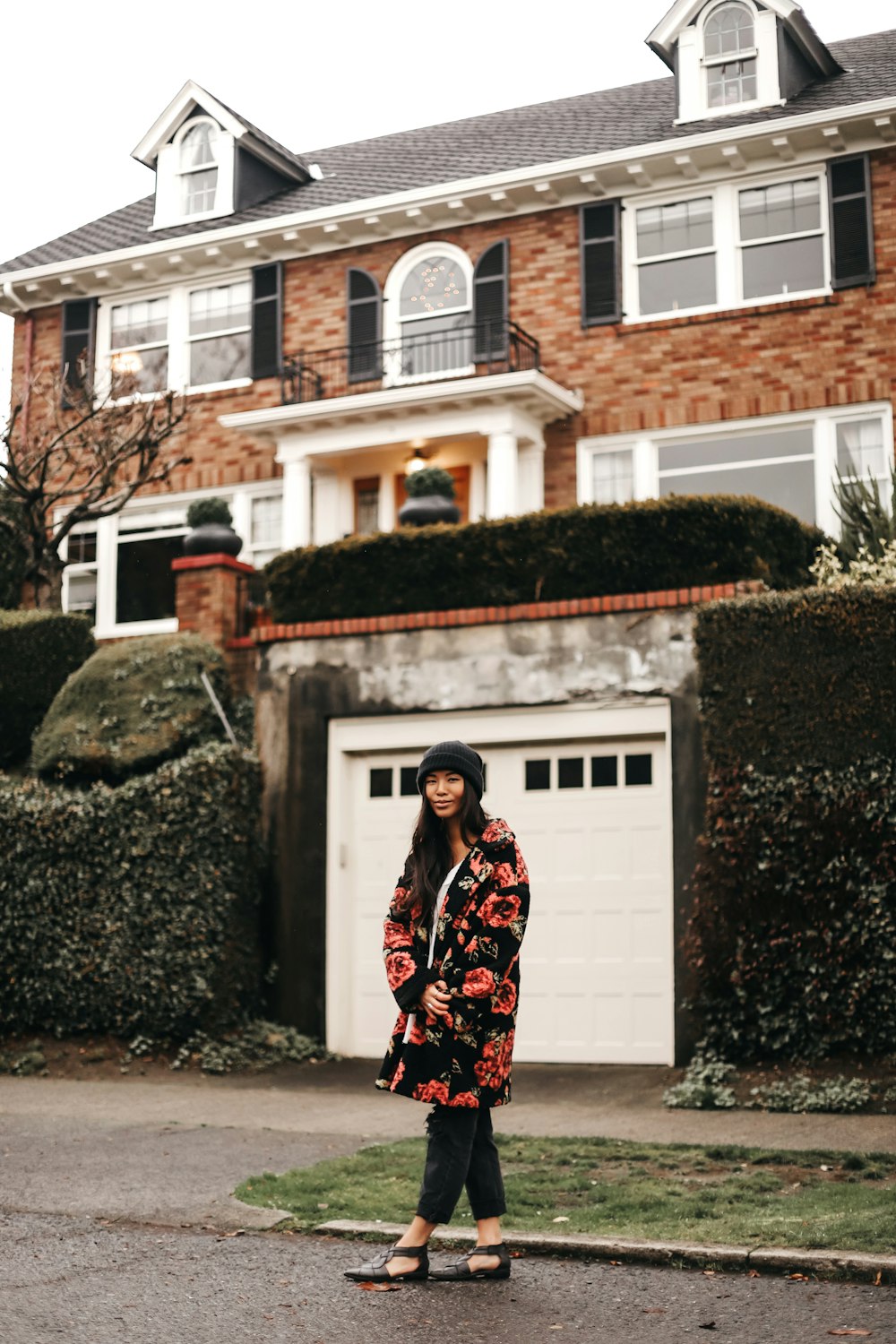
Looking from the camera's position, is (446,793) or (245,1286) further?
(446,793)

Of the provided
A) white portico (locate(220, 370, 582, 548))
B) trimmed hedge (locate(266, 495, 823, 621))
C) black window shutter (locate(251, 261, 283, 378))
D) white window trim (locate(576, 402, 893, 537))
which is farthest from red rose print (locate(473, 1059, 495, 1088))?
black window shutter (locate(251, 261, 283, 378))

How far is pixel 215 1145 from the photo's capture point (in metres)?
7.91

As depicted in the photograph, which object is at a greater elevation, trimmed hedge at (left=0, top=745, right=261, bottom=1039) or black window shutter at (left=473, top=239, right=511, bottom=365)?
black window shutter at (left=473, top=239, right=511, bottom=365)

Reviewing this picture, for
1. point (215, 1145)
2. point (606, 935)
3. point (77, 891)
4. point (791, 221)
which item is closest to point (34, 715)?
point (77, 891)

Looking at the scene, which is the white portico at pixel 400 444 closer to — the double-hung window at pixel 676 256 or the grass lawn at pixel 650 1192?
the double-hung window at pixel 676 256

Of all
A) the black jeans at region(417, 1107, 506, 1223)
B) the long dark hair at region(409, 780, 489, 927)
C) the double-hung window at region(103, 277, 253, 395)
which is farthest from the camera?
the double-hung window at region(103, 277, 253, 395)

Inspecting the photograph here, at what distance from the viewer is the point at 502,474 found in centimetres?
1680

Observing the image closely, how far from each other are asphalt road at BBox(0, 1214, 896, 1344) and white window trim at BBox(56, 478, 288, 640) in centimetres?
1354

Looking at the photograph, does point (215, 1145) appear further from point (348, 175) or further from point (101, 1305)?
point (348, 175)

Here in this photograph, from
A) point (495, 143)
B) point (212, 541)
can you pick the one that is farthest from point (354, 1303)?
point (495, 143)

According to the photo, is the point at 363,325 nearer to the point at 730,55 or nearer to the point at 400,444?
the point at 400,444

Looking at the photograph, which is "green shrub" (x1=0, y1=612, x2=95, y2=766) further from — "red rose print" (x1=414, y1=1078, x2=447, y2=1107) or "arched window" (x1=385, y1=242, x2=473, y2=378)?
"red rose print" (x1=414, y1=1078, x2=447, y2=1107)

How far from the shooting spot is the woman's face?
532cm

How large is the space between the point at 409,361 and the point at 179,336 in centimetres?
342
